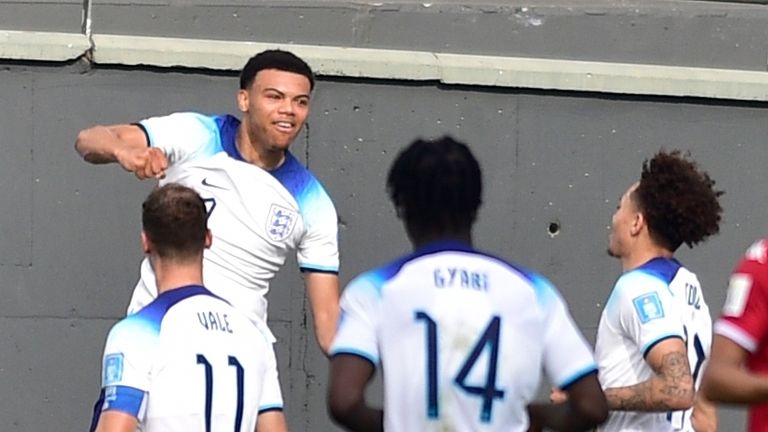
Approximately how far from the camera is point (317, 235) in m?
5.89

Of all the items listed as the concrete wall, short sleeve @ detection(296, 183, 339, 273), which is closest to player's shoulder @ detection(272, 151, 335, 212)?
short sleeve @ detection(296, 183, 339, 273)

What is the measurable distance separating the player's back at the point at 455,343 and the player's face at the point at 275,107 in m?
2.12

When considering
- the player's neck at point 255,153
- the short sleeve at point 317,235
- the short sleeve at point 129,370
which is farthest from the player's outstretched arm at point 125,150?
the short sleeve at point 129,370

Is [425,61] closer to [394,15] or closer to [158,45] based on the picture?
[394,15]

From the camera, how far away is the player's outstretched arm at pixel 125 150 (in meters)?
5.12

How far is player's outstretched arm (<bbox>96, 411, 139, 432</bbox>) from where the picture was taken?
170 inches

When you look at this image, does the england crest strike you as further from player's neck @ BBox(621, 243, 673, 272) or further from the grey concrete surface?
the grey concrete surface

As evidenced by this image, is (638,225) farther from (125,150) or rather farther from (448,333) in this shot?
(448,333)

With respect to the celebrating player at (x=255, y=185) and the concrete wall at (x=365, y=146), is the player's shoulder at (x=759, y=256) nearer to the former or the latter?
the celebrating player at (x=255, y=185)

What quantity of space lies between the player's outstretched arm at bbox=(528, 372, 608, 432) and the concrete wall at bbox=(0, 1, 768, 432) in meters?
3.64

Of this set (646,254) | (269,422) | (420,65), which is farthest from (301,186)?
(420,65)

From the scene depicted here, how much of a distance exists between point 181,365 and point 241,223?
54.9 inches

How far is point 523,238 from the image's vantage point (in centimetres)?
756

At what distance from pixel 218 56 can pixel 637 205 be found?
2539 millimetres
